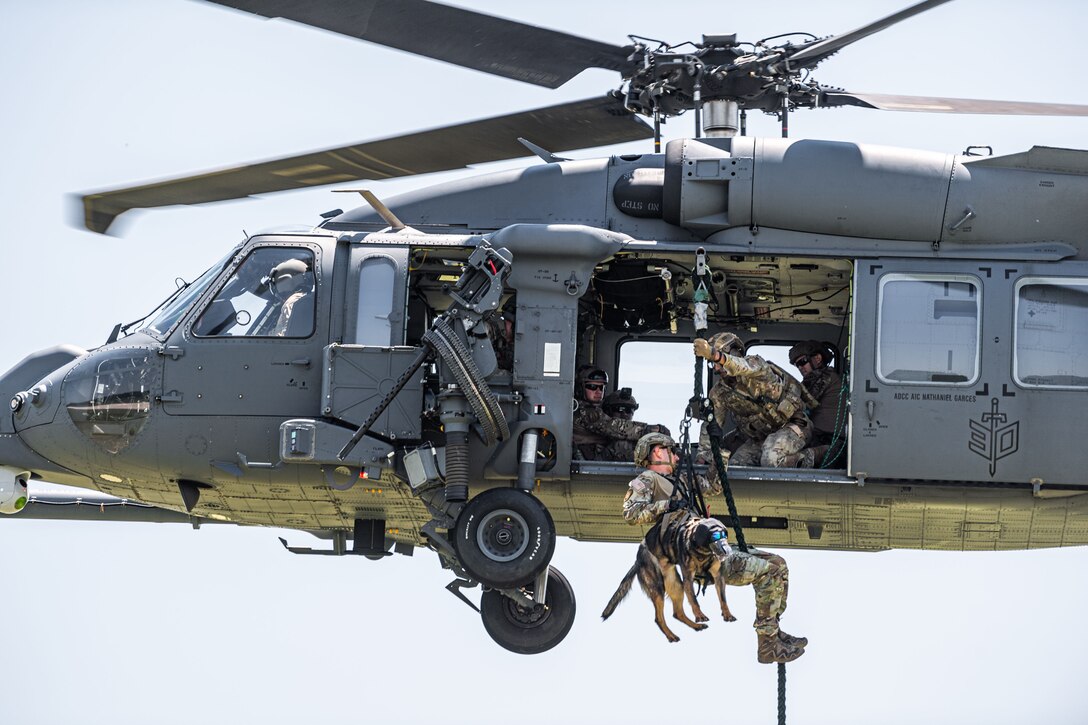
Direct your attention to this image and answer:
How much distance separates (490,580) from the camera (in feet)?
36.3

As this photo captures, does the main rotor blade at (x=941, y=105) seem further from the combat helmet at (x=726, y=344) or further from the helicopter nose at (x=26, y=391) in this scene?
the helicopter nose at (x=26, y=391)

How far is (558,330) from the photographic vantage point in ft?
36.8

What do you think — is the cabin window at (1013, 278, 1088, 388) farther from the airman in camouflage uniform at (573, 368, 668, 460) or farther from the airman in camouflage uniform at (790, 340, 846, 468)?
the airman in camouflage uniform at (573, 368, 668, 460)

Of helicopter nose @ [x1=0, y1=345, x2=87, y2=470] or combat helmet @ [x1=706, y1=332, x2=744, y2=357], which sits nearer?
combat helmet @ [x1=706, y1=332, x2=744, y2=357]

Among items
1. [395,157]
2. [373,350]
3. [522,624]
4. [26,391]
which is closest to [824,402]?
[522,624]

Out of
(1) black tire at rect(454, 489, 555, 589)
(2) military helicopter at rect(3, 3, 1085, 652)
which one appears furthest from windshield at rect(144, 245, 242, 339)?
(1) black tire at rect(454, 489, 555, 589)

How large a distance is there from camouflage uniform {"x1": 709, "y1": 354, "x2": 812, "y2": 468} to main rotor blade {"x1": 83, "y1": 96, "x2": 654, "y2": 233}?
1.86m

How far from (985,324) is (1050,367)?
47 cm

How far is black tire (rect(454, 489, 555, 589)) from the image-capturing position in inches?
434

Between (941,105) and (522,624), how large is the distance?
4.51 meters

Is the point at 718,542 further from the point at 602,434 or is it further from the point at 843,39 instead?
the point at 843,39

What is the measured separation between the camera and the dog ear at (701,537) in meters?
10.5

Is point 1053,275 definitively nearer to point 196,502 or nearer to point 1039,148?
point 1039,148

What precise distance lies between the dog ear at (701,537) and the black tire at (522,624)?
231cm
